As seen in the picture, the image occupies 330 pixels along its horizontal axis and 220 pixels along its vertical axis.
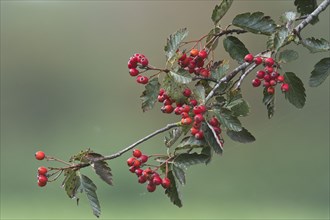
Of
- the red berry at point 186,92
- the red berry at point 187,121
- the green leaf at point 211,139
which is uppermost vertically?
the red berry at point 186,92

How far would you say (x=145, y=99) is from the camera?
0.84 m

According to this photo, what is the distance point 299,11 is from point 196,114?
388 millimetres

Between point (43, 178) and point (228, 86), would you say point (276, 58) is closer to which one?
point (228, 86)

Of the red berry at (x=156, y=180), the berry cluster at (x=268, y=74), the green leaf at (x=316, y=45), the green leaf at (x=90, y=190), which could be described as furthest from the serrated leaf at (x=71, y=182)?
the green leaf at (x=316, y=45)

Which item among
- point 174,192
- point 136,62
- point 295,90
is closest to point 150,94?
point 136,62

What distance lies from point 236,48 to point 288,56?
3.7 inches

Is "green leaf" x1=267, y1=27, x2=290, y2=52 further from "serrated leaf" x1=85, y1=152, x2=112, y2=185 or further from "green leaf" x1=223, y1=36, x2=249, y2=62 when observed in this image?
"serrated leaf" x1=85, y1=152, x2=112, y2=185

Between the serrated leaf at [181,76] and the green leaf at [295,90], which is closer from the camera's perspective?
the serrated leaf at [181,76]

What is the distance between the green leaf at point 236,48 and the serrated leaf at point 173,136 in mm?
170

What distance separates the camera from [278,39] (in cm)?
83

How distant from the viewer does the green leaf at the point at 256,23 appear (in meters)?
0.88

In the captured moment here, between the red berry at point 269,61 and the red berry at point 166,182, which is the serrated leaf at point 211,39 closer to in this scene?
the red berry at point 269,61

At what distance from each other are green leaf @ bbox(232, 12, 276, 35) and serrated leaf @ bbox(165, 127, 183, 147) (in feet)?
0.66

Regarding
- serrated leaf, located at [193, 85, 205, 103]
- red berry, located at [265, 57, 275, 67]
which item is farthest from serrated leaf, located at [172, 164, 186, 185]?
red berry, located at [265, 57, 275, 67]
